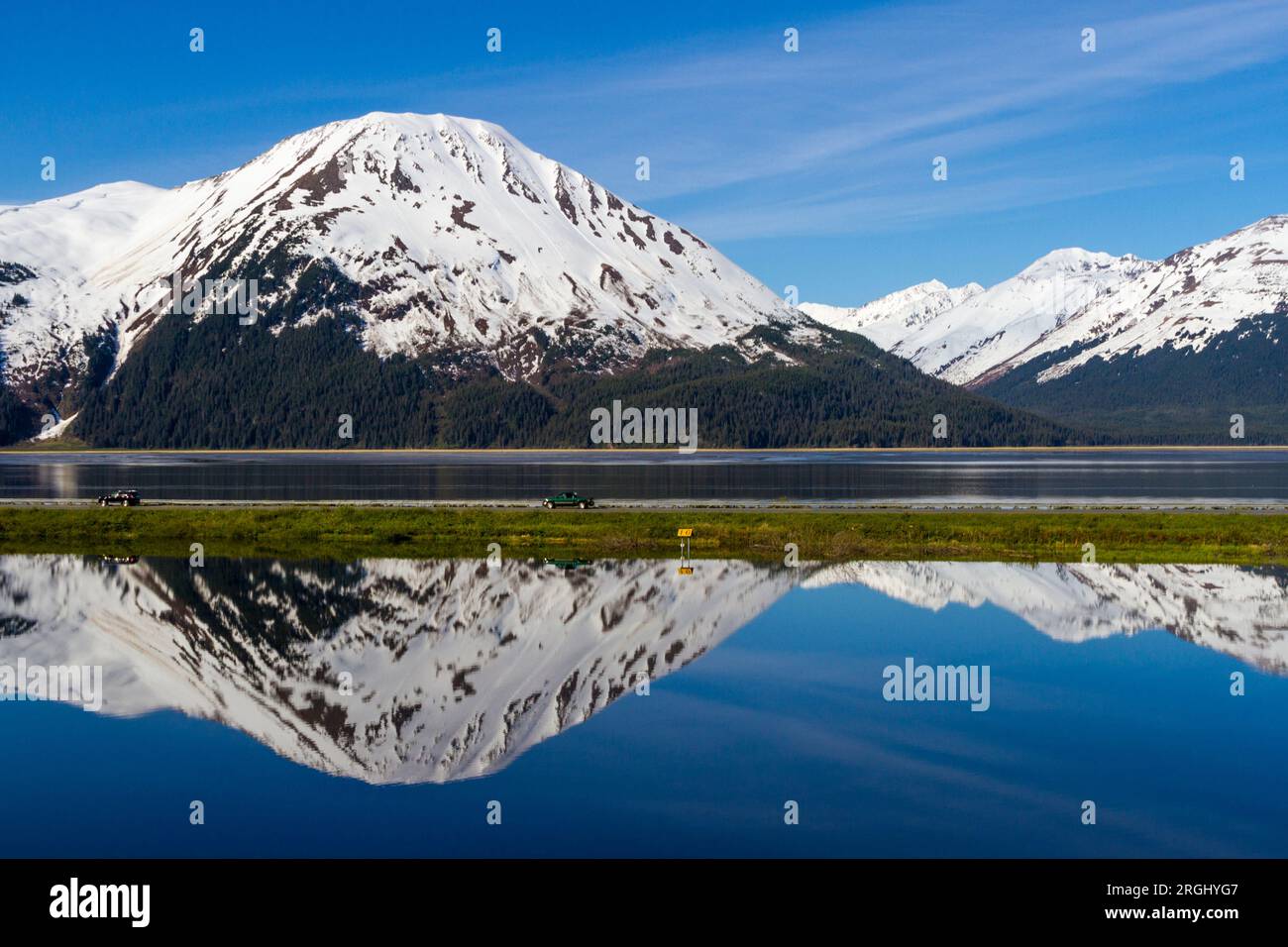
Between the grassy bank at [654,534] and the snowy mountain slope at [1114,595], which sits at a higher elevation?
the grassy bank at [654,534]

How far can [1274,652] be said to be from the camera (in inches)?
2076

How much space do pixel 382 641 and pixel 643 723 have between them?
57.3ft

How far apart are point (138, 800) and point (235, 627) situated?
2529 centimetres

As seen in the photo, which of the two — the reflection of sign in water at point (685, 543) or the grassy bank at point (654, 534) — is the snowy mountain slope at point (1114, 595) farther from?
the reflection of sign in water at point (685, 543)

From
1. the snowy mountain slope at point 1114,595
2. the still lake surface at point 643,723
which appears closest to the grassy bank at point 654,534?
the snowy mountain slope at point 1114,595

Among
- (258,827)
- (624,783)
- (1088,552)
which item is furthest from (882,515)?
(258,827)

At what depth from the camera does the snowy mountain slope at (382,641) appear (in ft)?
137

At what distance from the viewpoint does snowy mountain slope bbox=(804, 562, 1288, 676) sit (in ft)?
188

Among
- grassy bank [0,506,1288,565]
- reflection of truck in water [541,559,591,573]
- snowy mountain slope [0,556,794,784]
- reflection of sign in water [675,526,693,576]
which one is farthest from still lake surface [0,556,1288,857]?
grassy bank [0,506,1288,565]

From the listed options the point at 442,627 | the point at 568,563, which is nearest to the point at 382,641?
the point at 442,627

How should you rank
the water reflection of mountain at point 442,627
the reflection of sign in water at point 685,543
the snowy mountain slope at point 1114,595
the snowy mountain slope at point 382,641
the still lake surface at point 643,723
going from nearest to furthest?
the still lake surface at point 643,723 < the snowy mountain slope at point 382,641 < the water reflection of mountain at point 442,627 < the snowy mountain slope at point 1114,595 < the reflection of sign in water at point 685,543

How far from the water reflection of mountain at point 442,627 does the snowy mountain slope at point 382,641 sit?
0.13m

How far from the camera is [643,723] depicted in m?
42.2
